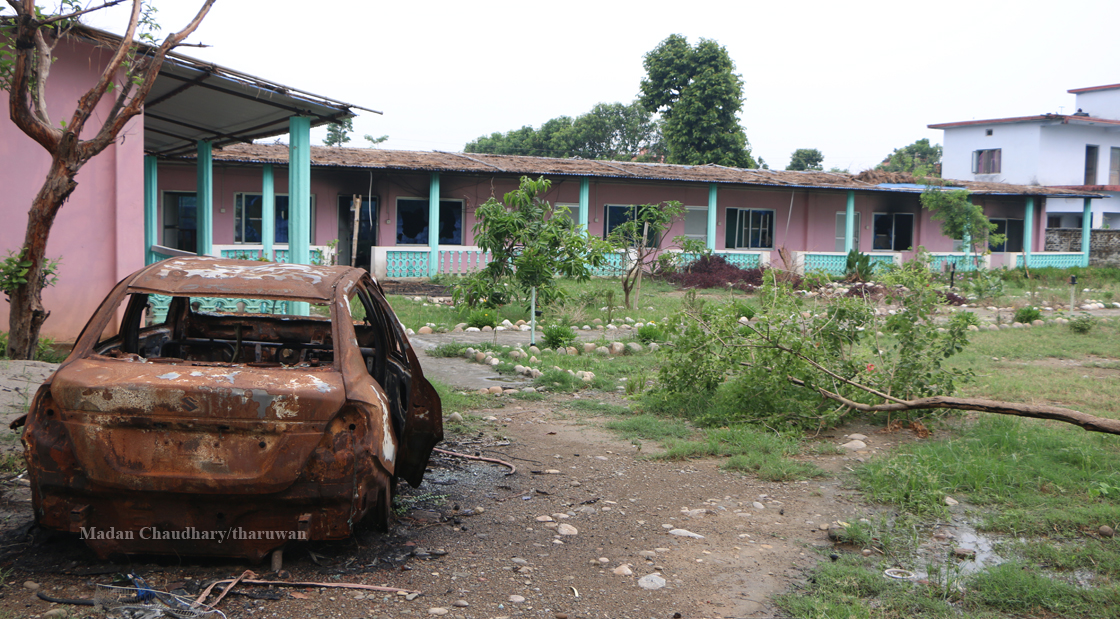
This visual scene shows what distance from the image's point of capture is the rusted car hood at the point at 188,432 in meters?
3.11

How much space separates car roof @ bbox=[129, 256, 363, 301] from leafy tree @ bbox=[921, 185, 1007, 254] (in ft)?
68.5

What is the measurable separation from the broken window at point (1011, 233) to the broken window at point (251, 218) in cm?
2261

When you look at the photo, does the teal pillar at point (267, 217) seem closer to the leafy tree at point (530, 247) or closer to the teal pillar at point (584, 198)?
the leafy tree at point (530, 247)

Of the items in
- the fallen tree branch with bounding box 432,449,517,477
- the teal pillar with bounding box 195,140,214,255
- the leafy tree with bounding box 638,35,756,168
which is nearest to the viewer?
the fallen tree branch with bounding box 432,449,517,477

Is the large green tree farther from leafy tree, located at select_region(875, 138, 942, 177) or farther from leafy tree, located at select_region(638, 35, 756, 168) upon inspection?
leafy tree, located at select_region(875, 138, 942, 177)

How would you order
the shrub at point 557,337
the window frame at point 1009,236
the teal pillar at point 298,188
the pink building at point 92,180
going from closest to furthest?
the pink building at point 92,180 < the teal pillar at point 298,188 < the shrub at point 557,337 < the window frame at point 1009,236

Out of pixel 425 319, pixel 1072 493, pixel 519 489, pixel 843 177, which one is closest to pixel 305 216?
pixel 425 319

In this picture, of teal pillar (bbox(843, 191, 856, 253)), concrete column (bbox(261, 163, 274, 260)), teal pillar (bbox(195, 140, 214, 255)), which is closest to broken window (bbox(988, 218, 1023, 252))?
teal pillar (bbox(843, 191, 856, 253))

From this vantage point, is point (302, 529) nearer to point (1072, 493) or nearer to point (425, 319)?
point (1072, 493)

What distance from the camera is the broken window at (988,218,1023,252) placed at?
2749 centimetres

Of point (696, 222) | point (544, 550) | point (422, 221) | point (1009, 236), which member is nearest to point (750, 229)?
point (696, 222)

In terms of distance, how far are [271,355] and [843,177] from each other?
2354cm

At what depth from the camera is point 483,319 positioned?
12.0 metres

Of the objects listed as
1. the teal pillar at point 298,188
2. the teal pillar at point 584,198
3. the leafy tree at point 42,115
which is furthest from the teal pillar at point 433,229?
the leafy tree at point 42,115
